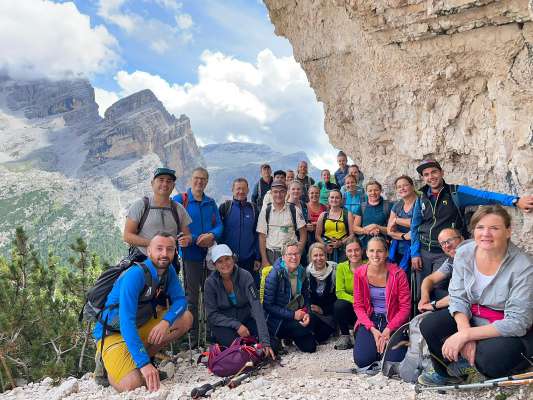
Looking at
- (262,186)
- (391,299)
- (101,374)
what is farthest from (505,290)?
(262,186)

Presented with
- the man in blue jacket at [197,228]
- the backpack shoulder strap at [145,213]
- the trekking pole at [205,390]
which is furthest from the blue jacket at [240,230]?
the trekking pole at [205,390]

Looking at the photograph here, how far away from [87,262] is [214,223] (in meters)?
4.87

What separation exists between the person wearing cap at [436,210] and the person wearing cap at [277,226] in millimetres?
2211

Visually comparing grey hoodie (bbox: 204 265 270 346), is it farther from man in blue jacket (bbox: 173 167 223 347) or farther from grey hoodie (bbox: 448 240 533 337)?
grey hoodie (bbox: 448 240 533 337)

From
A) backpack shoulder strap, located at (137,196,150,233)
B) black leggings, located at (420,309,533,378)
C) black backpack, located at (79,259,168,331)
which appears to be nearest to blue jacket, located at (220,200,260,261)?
backpack shoulder strap, located at (137,196,150,233)

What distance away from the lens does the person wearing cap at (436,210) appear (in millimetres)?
6148

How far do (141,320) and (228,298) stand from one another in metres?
1.31

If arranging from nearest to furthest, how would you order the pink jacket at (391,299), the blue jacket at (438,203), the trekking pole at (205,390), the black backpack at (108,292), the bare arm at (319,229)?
1. the trekking pole at (205,390)
2. the black backpack at (108,292)
3. the pink jacket at (391,299)
4. the blue jacket at (438,203)
5. the bare arm at (319,229)

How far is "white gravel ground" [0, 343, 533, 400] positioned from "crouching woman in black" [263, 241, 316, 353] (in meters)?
0.29

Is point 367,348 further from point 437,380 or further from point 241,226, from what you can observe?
point 241,226

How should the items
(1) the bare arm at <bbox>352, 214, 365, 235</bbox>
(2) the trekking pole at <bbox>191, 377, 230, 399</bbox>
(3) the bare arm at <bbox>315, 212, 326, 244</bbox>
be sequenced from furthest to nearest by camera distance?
(3) the bare arm at <bbox>315, 212, 326, 244</bbox>
(1) the bare arm at <bbox>352, 214, 365, 235</bbox>
(2) the trekking pole at <bbox>191, 377, 230, 399</bbox>

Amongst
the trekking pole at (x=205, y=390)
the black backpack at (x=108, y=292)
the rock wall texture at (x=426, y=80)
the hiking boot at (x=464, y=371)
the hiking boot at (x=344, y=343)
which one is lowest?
the hiking boot at (x=344, y=343)

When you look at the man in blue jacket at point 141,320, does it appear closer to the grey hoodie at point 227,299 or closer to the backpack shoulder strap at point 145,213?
the grey hoodie at point 227,299

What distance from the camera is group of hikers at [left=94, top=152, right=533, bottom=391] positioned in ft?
13.3
